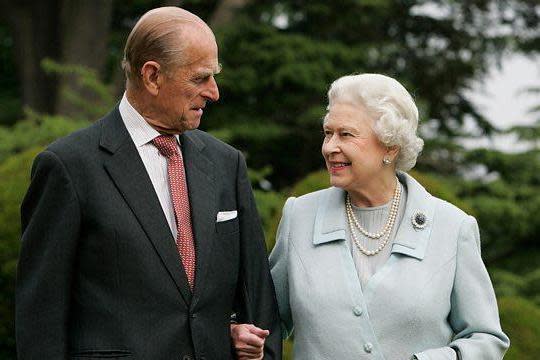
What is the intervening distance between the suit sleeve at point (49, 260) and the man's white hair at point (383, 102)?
1032mm

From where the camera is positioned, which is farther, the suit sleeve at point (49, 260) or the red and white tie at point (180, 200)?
the red and white tie at point (180, 200)

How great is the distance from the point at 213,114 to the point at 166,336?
8.47m

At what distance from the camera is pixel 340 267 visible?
3738mm

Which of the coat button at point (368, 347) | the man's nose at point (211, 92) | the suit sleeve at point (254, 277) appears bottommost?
the coat button at point (368, 347)

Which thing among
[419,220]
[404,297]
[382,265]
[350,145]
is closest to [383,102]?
[350,145]

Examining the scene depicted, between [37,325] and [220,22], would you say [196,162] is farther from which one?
[220,22]

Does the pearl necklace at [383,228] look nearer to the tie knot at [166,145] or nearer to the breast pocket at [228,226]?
the breast pocket at [228,226]

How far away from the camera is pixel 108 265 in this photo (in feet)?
10.9

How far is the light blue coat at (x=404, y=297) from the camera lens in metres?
3.65

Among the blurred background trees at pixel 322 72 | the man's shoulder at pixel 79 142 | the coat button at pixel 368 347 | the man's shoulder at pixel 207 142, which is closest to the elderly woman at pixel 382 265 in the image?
the coat button at pixel 368 347

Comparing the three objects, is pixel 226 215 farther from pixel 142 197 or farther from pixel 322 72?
pixel 322 72

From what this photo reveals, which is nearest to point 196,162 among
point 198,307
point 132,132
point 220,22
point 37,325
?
point 132,132

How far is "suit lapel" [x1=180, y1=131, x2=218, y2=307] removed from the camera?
3.48 meters

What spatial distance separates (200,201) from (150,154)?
229 mm
